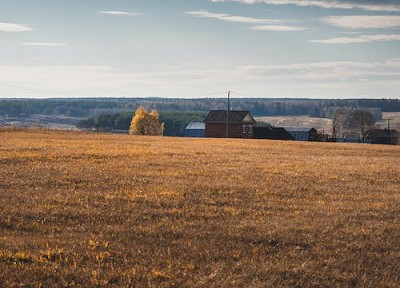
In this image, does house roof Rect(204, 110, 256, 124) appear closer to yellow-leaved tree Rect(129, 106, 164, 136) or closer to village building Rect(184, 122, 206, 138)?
village building Rect(184, 122, 206, 138)

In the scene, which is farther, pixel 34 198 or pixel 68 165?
pixel 68 165

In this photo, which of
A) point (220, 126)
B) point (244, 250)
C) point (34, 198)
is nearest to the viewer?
point (244, 250)

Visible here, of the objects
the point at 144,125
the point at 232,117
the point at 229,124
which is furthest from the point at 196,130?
the point at 232,117

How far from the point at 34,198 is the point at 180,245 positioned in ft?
22.6

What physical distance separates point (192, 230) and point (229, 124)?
97131mm

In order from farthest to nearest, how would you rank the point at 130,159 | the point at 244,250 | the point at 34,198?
the point at 130,159
the point at 34,198
the point at 244,250

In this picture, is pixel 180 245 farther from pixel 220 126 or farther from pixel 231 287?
pixel 220 126

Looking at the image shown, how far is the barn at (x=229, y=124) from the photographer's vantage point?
111m

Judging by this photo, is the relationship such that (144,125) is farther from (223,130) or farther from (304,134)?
(304,134)

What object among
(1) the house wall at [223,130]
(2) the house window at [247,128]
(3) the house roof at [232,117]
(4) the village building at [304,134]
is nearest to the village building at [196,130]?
(1) the house wall at [223,130]

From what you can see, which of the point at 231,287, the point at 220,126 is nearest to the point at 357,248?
the point at 231,287

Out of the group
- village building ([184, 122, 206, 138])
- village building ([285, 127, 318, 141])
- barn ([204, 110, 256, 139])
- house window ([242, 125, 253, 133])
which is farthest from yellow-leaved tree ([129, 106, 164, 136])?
village building ([285, 127, 318, 141])

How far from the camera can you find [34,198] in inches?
720

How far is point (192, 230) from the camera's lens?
15.0 metres
